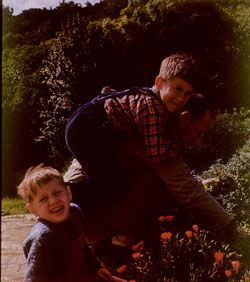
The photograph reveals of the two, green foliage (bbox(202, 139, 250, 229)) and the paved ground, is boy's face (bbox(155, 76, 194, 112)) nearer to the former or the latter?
green foliage (bbox(202, 139, 250, 229))

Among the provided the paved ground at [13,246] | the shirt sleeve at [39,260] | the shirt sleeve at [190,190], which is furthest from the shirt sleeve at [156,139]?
the paved ground at [13,246]

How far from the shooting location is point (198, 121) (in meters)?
Result: 2.86

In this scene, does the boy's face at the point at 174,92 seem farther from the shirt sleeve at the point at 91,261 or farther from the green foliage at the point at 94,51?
the shirt sleeve at the point at 91,261

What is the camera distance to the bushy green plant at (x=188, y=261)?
2.27 metres

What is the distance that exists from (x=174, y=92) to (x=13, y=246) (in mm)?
2700

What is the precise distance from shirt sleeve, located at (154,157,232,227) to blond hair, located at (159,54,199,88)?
0.69 meters

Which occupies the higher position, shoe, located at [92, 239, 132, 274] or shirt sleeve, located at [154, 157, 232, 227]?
shirt sleeve, located at [154, 157, 232, 227]

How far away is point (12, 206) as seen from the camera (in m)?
5.44

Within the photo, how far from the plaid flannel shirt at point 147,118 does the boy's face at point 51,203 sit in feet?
2.61

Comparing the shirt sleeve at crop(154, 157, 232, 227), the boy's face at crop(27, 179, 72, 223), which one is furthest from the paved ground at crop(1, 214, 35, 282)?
the shirt sleeve at crop(154, 157, 232, 227)

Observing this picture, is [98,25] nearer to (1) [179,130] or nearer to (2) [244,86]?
(1) [179,130]

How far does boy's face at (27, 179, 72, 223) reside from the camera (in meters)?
2.21

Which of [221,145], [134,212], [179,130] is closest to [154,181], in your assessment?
[134,212]

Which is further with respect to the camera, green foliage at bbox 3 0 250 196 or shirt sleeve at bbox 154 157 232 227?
green foliage at bbox 3 0 250 196
